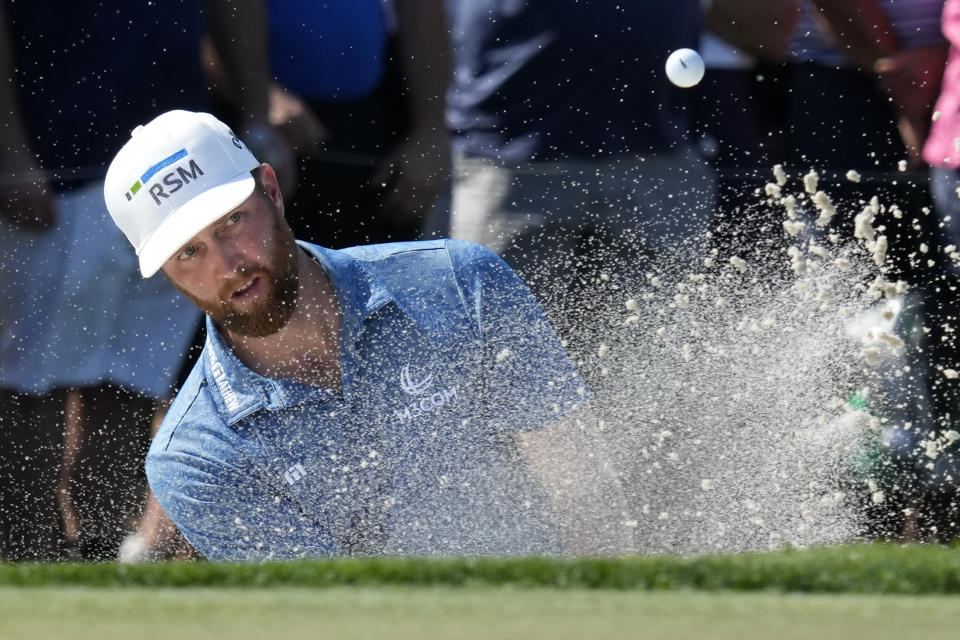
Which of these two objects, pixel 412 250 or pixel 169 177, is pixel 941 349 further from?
pixel 169 177

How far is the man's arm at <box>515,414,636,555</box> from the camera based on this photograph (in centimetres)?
309

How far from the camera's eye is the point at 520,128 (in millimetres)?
3355

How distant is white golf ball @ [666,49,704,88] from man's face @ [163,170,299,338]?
1011 millimetres

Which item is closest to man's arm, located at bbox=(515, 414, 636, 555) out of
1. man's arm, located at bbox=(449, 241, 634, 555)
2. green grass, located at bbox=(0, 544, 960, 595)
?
man's arm, located at bbox=(449, 241, 634, 555)

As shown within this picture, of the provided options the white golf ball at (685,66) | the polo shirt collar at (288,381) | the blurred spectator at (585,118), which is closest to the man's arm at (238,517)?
the polo shirt collar at (288,381)

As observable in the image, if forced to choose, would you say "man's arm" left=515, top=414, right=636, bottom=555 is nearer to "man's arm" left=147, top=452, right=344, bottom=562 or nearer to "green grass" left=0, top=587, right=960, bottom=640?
"man's arm" left=147, top=452, right=344, bottom=562

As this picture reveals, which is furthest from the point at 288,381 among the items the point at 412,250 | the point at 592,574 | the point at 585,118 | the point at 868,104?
the point at 868,104

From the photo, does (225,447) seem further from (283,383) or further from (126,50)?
(126,50)

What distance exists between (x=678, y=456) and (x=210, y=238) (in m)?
1.25

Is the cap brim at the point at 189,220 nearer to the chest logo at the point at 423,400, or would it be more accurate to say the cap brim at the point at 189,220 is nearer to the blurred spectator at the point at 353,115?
the blurred spectator at the point at 353,115

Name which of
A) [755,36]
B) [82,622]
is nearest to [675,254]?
[755,36]

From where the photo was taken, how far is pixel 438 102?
3365 mm

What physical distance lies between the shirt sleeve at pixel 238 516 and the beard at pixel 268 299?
331mm

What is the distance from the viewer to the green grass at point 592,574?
83.1 inches
